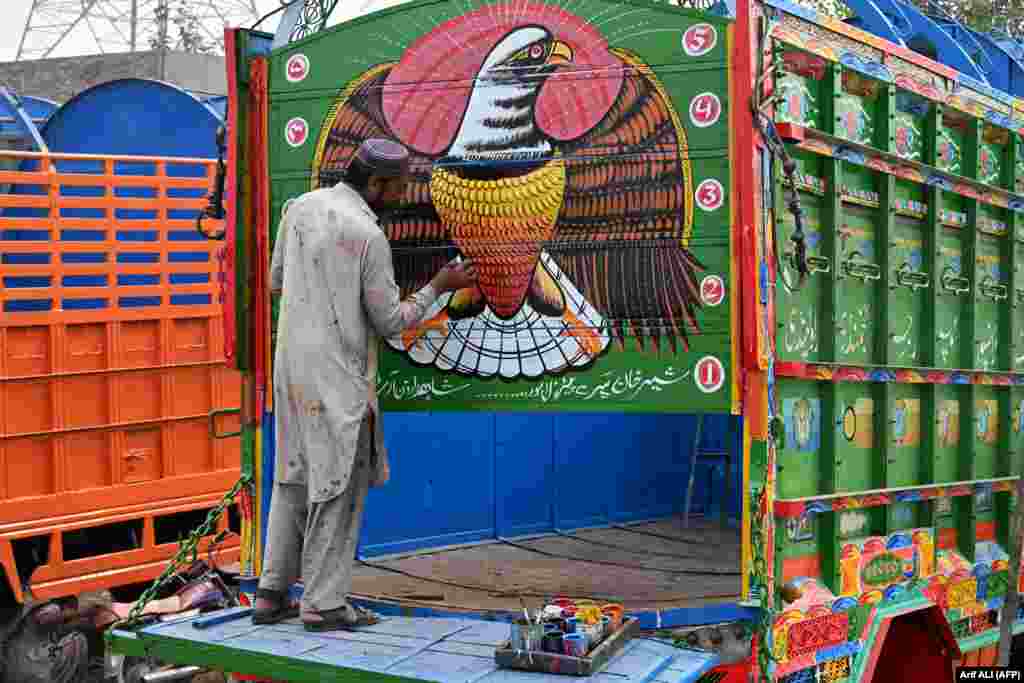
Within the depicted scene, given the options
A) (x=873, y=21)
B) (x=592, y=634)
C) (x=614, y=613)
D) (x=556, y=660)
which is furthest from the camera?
(x=873, y=21)

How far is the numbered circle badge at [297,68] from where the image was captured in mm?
4789

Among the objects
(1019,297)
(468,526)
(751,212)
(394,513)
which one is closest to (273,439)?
(394,513)

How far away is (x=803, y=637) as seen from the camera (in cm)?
439

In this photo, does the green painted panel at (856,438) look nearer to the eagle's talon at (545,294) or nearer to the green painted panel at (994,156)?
the eagle's talon at (545,294)

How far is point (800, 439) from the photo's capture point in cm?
448

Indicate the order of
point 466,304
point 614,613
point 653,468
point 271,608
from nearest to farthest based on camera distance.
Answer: point 614,613, point 271,608, point 466,304, point 653,468

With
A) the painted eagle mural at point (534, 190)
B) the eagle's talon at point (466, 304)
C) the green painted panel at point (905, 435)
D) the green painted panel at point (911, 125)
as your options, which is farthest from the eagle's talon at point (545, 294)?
the green painted panel at point (911, 125)

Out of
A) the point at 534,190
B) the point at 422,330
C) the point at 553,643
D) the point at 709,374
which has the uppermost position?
the point at 534,190

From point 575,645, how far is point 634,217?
4.71 feet

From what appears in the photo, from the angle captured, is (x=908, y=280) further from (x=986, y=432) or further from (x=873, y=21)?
(x=873, y=21)

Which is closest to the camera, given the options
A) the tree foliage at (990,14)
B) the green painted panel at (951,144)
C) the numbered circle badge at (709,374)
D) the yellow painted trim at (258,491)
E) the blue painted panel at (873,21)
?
the numbered circle badge at (709,374)

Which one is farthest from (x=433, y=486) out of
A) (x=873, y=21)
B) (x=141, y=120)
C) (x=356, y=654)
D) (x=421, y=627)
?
(x=141, y=120)

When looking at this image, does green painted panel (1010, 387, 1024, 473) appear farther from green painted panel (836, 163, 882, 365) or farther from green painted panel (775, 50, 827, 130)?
green painted panel (775, 50, 827, 130)

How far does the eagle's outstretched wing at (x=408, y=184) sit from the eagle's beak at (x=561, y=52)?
564mm
